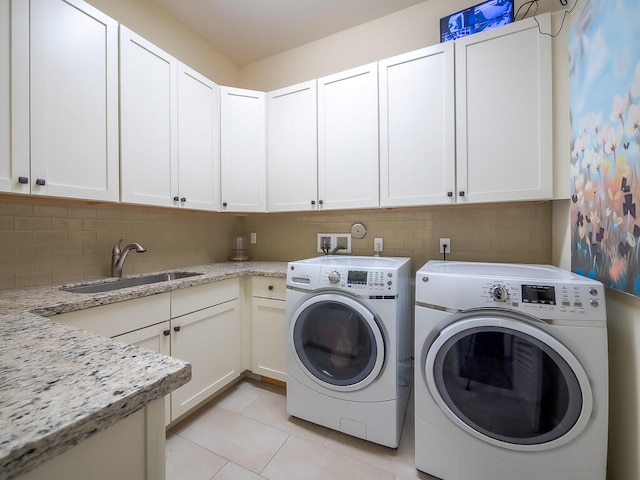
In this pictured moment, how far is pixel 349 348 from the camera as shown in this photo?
1.54m

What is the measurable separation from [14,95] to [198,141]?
3.10ft

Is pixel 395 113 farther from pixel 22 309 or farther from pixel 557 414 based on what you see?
pixel 22 309

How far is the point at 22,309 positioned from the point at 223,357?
1.12m

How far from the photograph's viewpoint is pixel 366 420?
1496 mm

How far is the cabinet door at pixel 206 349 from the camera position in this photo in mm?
1604

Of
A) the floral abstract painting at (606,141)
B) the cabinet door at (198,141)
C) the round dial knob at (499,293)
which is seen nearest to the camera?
the floral abstract painting at (606,141)

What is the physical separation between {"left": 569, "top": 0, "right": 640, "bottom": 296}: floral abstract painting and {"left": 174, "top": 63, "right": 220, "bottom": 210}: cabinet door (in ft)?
7.22

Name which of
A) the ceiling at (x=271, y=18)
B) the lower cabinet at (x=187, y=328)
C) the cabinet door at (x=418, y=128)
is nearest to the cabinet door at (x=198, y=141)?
the ceiling at (x=271, y=18)

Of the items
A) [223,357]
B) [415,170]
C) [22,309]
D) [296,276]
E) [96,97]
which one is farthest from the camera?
[223,357]

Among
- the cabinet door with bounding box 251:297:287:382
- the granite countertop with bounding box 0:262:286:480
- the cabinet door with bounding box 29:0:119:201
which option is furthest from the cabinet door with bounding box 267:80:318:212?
the granite countertop with bounding box 0:262:286:480

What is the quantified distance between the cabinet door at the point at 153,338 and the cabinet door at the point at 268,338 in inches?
24.9

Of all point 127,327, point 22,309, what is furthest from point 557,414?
point 22,309

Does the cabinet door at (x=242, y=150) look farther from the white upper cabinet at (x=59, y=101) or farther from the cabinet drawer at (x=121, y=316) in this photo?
the cabinet drawer at (x=121, y=316)

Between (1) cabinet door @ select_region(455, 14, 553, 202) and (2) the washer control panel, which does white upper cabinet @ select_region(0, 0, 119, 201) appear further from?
(1) cabinet door @ select_region(455, 14, 553, 202)
